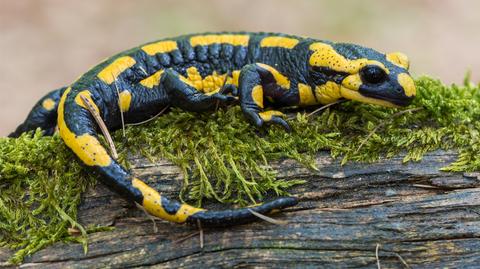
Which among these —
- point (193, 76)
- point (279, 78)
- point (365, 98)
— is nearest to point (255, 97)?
point (279, 78)

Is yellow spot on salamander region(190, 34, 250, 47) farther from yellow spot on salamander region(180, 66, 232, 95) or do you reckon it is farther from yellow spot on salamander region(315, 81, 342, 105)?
yellow spot on salamander region(315, 81, 342, 105)

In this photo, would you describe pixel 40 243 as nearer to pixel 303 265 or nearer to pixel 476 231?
pixel 303 265

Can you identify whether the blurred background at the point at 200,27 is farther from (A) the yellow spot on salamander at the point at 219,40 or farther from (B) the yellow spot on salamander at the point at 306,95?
(B) the yellow spot on salamander at the point at 306,95

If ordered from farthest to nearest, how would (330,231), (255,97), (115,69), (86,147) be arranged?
(115,69) < (255,97) < (86,147) < (330,231)

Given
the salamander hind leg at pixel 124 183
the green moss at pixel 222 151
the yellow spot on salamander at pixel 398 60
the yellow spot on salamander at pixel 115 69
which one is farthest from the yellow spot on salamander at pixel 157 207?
the yellow spot on salamander at pixel 398 60

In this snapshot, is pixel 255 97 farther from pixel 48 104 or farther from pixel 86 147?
pixel 48 104

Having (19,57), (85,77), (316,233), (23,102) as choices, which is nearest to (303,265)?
(316,233)
